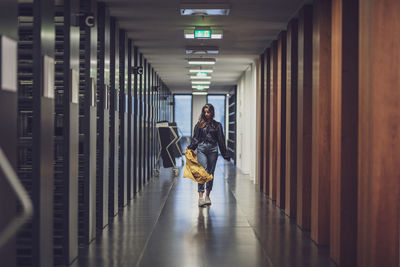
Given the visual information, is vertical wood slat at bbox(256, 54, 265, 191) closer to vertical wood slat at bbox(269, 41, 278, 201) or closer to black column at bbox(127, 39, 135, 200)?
vertical wood slat at bbox(269, 41, 278, 201)

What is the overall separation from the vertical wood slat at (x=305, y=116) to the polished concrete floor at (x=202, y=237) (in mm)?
292

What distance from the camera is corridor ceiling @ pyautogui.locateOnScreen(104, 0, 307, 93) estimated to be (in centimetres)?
682

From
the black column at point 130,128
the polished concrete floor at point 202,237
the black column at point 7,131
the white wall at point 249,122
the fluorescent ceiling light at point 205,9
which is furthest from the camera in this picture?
the white wall at point 249,122

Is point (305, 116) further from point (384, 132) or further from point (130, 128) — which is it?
point (130, 128)

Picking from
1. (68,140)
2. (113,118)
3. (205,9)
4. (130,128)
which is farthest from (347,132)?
(130,128)

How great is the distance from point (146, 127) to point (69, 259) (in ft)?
25.9

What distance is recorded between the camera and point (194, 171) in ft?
26.3

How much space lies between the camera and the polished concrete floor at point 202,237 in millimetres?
4734

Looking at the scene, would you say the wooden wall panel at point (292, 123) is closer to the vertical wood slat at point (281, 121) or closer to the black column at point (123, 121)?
the vertical wood slat at point (281, 121)

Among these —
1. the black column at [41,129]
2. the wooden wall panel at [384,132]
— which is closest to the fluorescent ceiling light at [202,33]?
the black column at [41,129]

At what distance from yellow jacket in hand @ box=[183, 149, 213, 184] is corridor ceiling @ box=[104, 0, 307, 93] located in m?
2.08

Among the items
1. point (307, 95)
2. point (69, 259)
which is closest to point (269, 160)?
point (307, 95)

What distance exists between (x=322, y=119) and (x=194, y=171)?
294cm

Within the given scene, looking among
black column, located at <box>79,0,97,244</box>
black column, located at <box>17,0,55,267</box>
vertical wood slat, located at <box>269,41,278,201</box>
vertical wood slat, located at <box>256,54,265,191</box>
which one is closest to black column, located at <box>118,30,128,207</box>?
black column, located at <box>79,0,97,244</box>
